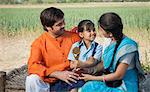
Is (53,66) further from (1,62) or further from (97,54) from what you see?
(1,62)

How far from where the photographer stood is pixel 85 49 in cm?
438

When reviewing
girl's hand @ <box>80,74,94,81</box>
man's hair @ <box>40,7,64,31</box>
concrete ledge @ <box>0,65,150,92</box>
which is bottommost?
concrete ledge @ <box>0,65,150,92</box>

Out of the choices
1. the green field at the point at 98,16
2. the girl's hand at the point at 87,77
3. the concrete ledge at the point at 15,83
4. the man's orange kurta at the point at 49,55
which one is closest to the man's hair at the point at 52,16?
the man's orange kurta at the point at 49,55

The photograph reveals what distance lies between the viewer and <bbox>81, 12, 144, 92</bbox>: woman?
3.95 meters

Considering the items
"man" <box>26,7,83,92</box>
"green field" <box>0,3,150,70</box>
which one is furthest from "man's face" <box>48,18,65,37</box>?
"green field" <box>0,3,150,70</box>

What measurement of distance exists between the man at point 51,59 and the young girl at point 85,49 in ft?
0.28

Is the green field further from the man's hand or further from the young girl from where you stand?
the man's hand

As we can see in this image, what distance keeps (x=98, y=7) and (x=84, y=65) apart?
1.94 m

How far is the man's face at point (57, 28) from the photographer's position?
4359mm

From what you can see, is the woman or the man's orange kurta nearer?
the woman

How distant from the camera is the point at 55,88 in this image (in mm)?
4383

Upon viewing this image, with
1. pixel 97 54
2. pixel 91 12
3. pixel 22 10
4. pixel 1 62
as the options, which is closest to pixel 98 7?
pixel 91 12

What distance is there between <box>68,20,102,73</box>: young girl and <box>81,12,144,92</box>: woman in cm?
20

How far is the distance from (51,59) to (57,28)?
290 mm
